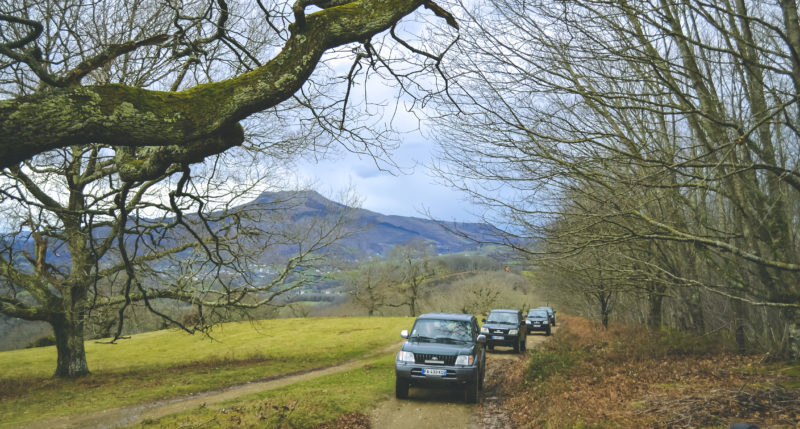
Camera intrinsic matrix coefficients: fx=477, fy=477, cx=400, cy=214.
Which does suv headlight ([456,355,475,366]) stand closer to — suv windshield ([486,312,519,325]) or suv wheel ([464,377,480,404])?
suv wheel ([464,377,480,404])

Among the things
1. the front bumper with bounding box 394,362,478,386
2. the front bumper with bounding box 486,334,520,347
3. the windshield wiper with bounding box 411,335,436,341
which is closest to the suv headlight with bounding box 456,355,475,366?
the front bumper with bounding box 394,362,478,386

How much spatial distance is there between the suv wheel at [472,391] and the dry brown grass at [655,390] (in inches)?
32.0

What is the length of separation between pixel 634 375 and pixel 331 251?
35.4 ft

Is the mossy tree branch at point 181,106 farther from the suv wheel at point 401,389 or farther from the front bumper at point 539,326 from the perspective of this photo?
the front bumper at point 539,326

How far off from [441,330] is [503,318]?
11.3 metres

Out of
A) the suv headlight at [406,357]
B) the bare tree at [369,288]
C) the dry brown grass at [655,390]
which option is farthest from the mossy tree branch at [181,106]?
the bare tree at [369,288]

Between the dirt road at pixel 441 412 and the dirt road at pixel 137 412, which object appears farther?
the dirt road at pixel 137 412

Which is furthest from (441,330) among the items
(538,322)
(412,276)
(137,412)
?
(412,276)

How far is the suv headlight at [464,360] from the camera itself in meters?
10.7

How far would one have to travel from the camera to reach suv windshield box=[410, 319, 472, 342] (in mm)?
11961

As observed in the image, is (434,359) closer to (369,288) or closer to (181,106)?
(181,106)

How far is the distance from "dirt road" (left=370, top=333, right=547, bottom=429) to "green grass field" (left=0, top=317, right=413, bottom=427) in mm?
5121

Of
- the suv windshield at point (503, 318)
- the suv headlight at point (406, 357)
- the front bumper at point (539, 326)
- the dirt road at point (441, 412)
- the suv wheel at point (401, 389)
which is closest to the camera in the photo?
the dirt road at point (441, 412)

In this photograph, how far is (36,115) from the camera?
10.2ft
